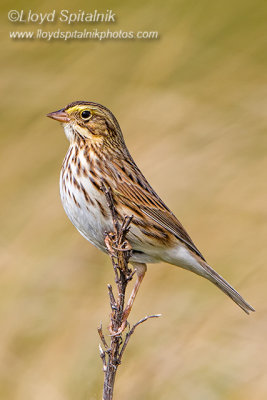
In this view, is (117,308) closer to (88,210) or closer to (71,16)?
(88,210)

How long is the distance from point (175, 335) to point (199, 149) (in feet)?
6.72

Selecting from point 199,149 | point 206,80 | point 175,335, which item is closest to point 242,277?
point 175,335

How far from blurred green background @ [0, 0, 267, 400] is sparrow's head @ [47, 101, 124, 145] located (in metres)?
3.67

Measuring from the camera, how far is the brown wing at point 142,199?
6266 mm

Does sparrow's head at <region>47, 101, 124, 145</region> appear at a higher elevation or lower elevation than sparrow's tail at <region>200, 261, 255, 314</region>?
higher

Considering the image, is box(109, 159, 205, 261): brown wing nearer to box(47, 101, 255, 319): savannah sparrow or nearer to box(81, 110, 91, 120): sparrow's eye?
box(47, 101, 255, 319): savannah sparrow

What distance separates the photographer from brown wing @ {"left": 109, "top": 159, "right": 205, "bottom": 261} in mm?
6266

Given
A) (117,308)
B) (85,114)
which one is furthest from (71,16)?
(117,308)

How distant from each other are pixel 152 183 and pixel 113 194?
166 inches

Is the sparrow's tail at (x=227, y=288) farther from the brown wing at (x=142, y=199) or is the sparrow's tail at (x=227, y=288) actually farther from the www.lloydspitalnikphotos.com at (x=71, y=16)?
the www.lloydspitalnikphotos.com at (x=71, y=16)

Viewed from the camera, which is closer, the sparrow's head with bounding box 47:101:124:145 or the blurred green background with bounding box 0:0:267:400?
the sparrow's head with bounding box 47:101:124:145

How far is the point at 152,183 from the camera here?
1039 cm

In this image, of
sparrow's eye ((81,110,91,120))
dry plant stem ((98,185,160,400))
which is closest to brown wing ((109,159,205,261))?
sparrow's eye ((81,110,91,120))

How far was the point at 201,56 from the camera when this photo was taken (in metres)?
10.9
